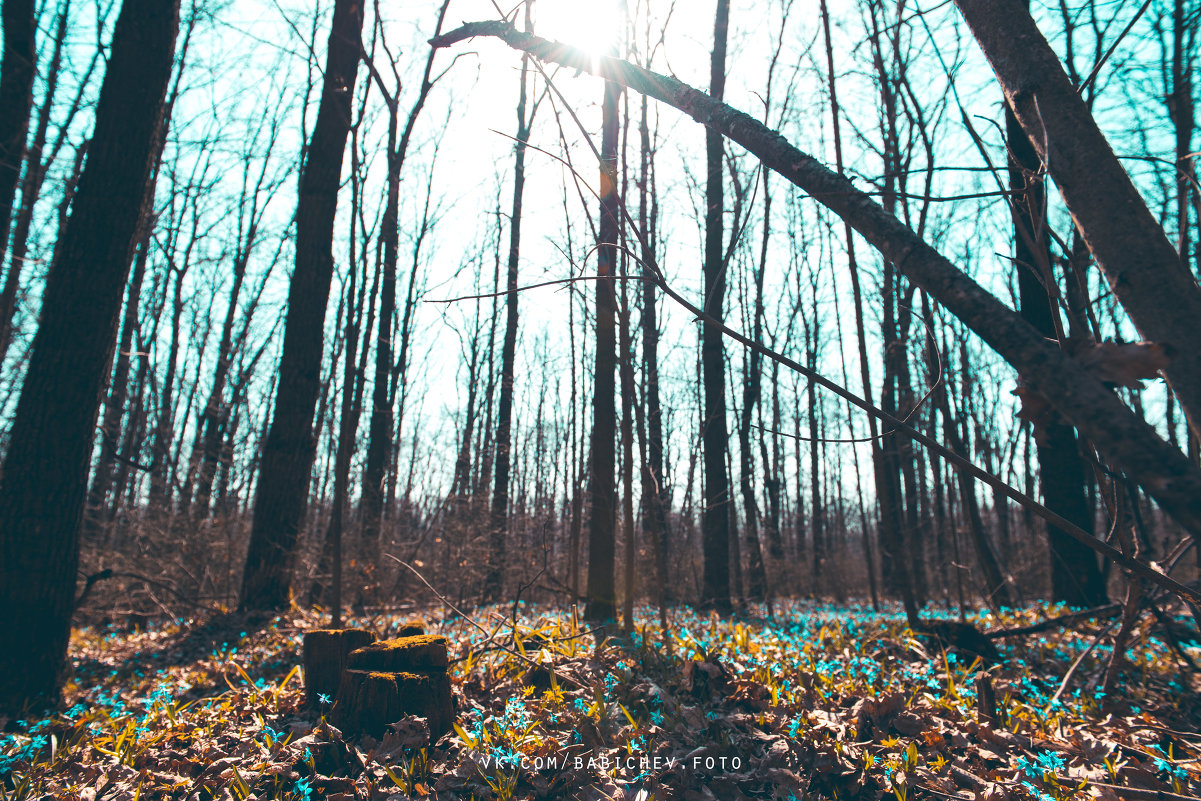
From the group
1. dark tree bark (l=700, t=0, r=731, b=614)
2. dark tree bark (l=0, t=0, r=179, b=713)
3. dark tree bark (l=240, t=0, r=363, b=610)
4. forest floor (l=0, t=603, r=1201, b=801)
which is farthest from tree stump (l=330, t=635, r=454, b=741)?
dark tree bark (l=700, t=0, r=731, b=614)

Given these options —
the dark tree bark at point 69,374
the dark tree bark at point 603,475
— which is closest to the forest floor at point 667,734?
the dark tree bark at point 69,374

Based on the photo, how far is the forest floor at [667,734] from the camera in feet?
8.15

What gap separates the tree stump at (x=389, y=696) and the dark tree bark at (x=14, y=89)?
6.87m

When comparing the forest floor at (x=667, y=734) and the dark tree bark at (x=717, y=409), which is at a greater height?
the dark tree bark at (x=717, y=409)

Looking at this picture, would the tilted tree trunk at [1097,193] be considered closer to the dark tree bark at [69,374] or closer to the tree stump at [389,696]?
the tree stump at [389,696]

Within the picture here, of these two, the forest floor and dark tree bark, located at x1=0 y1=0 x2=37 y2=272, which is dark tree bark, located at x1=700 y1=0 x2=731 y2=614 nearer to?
the forest floor

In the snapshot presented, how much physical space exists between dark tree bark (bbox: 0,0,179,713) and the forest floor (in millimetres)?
542

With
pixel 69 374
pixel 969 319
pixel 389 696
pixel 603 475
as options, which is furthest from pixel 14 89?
pixel 969 319

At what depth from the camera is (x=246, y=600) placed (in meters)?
6.19

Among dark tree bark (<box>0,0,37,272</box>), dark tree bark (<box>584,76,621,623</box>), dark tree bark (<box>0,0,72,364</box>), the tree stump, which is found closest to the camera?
the tree stump

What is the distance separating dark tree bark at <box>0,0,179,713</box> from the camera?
11.8ft

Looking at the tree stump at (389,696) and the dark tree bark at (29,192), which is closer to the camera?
the tree stump at (389,696)

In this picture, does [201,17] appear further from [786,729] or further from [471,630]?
[786,729]

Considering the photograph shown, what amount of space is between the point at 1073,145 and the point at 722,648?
13.1 ft
